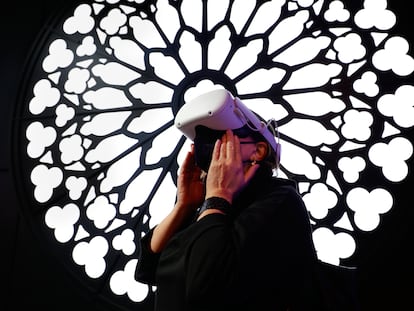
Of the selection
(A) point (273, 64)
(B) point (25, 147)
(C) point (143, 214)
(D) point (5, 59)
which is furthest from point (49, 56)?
(A) point (273, 64)

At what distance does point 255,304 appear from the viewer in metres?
0.85

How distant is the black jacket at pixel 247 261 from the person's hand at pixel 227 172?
0.06 metres

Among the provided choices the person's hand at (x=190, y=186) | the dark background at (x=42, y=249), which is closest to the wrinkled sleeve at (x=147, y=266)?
the person's hand at (x=190, y=186)

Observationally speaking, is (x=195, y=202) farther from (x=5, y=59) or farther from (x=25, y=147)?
(x=5, y=59)

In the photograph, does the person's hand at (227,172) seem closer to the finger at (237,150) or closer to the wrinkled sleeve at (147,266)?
the finger at (237,150)

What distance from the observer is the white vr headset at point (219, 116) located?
1.04 m

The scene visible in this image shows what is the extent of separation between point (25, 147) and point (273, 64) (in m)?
1.81

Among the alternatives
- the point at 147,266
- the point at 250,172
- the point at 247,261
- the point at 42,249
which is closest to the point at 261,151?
the point at 250,172

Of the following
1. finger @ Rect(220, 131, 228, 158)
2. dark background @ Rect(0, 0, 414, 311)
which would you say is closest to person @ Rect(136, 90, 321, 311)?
finger @ Rect(220, 131, 228, 158)

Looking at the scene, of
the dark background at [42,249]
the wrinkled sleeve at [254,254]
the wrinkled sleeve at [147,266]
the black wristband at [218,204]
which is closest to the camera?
the wrinkled sleeve at [254,254]

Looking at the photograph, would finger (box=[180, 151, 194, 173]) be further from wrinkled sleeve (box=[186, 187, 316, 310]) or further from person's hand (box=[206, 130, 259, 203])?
wrinkled sleeve (box=[186, 187, 316, 310])

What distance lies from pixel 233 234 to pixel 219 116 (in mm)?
319

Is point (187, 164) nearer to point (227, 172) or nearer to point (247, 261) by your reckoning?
point (227, 172)

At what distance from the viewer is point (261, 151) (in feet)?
3.50
